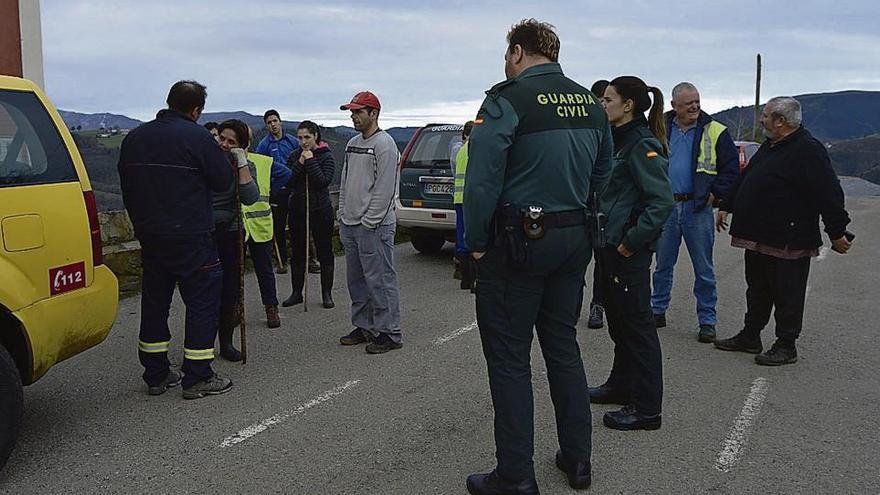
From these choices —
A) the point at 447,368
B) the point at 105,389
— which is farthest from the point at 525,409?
the point at 105,389

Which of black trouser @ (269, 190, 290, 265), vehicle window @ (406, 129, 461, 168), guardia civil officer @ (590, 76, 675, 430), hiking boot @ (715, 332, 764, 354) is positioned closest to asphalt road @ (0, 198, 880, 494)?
hiking boot @ (715, 332, 764, 354)

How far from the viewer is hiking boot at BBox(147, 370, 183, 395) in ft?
16.1

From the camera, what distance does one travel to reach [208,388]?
15.9ft

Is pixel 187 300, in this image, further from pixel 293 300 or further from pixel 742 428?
pixel 742 428

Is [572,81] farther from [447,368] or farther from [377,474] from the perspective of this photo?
[447,368]

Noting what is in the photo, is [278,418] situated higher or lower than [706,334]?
lower

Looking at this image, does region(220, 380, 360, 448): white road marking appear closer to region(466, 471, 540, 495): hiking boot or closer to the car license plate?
region(466, 471, 540, 495): hiking boot

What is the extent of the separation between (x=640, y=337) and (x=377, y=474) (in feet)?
5.29

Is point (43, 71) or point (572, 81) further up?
point (43, 71)

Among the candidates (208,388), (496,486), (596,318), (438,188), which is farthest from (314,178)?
(496,486)

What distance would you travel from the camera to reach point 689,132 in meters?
6.15

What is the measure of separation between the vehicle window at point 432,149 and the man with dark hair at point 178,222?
5.45m

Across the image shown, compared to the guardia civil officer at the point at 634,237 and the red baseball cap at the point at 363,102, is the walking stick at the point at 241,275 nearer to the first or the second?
the red baseball cap at the point at 363,102

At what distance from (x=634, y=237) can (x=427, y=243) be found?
677 cm
